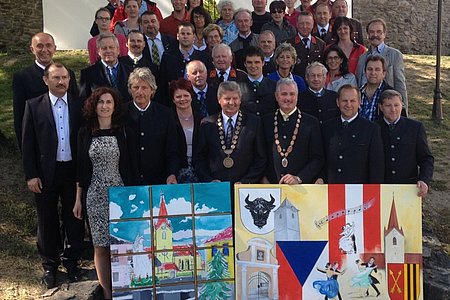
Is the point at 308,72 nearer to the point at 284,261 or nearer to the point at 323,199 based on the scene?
the point at 323,199

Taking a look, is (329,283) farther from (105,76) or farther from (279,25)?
(279,25)

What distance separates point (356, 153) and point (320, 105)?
0.72 m

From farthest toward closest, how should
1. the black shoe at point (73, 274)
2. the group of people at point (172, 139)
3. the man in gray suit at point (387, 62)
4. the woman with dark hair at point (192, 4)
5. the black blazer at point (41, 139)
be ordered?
1. the woman with dark hair at point (192, 4)
2. the man in gray suit at point (387, 62)
3. the black shoe at point (73, 274)
4. the black blazer at point (41, 139)
5. the group of people at point (172, 139)

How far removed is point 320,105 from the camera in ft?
16.7

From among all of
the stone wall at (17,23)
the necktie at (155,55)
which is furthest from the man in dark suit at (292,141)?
the stone wall at (17,23)

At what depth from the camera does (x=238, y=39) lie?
21.5ft

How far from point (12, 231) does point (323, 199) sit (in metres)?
3.07

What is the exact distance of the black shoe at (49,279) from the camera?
4.66m

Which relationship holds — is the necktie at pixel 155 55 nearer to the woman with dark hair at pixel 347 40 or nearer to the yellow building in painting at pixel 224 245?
the woman with dark hair at pixel 347 40

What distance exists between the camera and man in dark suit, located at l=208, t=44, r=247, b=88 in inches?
211

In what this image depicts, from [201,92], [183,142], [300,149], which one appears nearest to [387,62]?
[300,149]

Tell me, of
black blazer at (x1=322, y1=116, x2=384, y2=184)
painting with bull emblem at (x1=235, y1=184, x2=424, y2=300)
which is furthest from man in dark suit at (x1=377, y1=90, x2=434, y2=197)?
painting with bull emblem at (x1=235, y1=184, x2=424, y2=300)

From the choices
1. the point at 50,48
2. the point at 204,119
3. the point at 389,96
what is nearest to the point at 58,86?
the point at 50,48

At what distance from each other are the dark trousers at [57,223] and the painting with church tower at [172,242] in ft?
1.97
